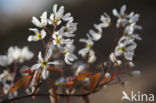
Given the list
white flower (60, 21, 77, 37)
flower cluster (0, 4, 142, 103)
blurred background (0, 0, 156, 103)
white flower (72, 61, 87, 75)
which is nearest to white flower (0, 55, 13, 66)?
flower cluster (0, 4, 142, 103)

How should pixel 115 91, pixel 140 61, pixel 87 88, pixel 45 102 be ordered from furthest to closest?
pixel 140 61 < pixel 45 102 < pixel 115 91 < pixel 87 88

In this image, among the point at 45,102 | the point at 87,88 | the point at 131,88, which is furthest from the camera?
the point at 45,102

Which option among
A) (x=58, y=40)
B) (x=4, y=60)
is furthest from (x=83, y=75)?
(x=4, y=60)

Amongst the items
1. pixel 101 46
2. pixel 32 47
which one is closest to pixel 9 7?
pixel 32 47

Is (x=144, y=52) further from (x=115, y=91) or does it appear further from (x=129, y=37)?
(x=129, y=37)

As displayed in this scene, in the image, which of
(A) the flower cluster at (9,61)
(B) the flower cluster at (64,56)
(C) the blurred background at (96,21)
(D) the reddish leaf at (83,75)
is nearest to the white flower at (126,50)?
(B) the flower cluster at (64,56)

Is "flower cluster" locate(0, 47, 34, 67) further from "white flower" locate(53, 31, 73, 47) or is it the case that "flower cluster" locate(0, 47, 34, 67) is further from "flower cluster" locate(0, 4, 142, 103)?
"white flower" locate(53, 31, 73, 47)

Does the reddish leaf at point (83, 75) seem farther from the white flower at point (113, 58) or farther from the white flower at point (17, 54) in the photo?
the white flower at point (17, 54)

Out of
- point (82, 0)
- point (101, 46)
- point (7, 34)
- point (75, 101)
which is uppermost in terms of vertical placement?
point (82, 0)

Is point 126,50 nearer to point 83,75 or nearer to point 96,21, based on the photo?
point 83,75
